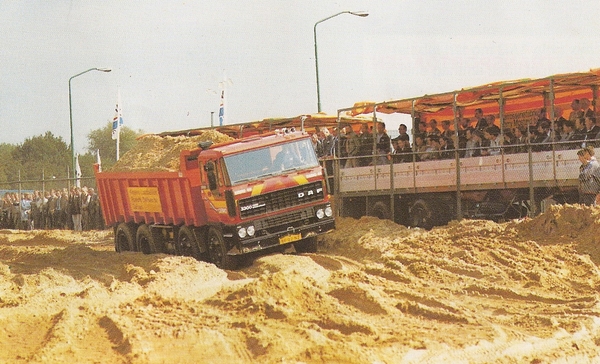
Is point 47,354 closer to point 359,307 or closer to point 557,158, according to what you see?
point 359,307

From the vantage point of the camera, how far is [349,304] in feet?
41.9

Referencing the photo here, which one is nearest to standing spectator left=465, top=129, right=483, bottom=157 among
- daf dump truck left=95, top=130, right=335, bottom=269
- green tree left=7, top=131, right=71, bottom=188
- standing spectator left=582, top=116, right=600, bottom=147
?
standing spectator left=582, top=116, right=600, bottom=147

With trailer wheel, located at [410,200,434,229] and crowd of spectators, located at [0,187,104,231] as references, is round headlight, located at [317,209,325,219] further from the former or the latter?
crowd of spectators, located at [0,187,104,231]

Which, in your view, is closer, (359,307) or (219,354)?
(219,354)

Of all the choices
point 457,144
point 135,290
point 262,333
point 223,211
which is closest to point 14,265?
point 223,211

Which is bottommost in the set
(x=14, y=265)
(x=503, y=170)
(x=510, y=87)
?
(x=14, y=265)

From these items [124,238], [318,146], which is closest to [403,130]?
[318,146]

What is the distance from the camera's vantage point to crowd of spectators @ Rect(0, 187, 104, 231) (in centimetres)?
3650

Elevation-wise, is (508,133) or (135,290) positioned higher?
(508,133)

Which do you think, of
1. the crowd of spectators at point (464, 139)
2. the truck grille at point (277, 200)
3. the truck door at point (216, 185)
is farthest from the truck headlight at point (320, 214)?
the crowd of spectators at point (464, 139)

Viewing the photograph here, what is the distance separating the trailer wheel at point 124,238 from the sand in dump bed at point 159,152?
1374mm

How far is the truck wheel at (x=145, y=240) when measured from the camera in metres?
22.9

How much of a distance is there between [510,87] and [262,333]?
1199 cm

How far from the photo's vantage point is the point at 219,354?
9.94 meters
